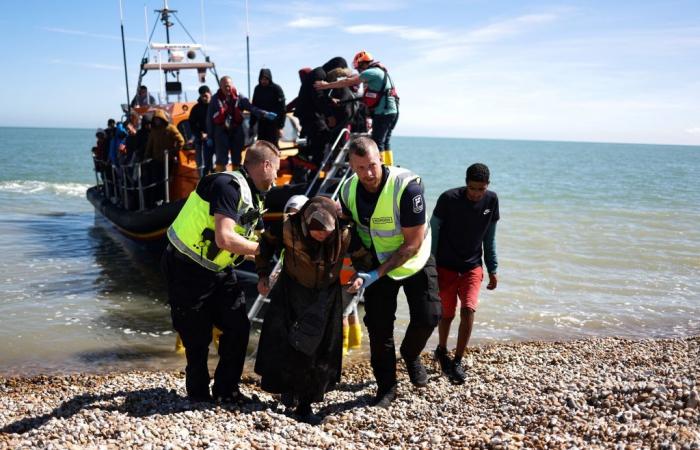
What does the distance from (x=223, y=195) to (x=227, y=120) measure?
513 centimetres

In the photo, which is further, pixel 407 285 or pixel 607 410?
pixel 407 285

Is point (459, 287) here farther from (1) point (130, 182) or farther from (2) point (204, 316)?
(1) point (130, 182)

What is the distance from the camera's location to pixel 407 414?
4.09 m

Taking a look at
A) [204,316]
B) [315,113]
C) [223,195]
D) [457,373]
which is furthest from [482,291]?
[223,195]

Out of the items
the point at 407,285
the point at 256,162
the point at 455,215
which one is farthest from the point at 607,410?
the point at 256,162

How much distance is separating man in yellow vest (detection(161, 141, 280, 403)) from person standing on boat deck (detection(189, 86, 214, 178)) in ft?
17.6

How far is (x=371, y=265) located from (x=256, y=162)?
0.98 metres

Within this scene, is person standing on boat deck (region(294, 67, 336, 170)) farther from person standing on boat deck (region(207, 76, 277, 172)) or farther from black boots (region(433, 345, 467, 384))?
black boots (region(433, 345, 467, 384))

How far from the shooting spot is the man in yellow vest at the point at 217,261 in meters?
3.62

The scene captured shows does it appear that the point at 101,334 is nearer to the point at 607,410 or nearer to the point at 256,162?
the point at 256,162

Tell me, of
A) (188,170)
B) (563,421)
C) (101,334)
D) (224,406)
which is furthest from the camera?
(188,170)

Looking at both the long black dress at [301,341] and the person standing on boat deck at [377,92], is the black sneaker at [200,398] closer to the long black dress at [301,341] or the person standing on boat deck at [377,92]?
the long black dress at [301,341]

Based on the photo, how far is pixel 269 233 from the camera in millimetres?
3672

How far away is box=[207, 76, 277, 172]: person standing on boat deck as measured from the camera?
8.34 meters
